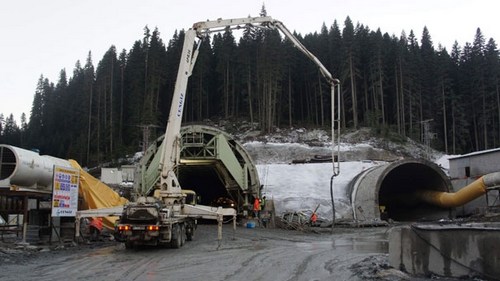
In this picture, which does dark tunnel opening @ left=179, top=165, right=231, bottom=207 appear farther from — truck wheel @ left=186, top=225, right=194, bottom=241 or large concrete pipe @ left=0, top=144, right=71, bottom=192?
large concrete pipe @ left=0, top=144, right=71, bottom=192

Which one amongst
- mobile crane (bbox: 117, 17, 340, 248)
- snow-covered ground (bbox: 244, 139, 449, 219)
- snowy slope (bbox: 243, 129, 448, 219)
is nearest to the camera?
mobile crane (bbox: 117, 17, 340, 248)

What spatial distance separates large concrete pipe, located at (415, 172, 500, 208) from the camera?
105ft

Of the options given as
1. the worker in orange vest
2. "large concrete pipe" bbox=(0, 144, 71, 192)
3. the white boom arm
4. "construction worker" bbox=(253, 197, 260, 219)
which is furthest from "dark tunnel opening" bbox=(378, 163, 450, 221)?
"large concrete pipe" bbox=(0, 144, 71, 192)

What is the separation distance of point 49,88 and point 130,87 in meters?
42.7

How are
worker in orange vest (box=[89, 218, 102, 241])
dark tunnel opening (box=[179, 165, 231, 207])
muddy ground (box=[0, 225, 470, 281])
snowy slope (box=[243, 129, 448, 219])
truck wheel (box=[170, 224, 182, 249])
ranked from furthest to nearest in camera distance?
1. dark tunnel opening (box=[179, 165, 231, 207])
2. snowy slope (box=[243, 129, 448, 219])
3. worker in orange vest (box=[89, 218, 102, 241])
4. truck wheel (box=[170, 224, 182, 249])
5. muddy ground (box=[0, 225, 470, 281])

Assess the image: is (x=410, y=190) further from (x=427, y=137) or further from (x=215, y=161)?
(x=427, y=137)

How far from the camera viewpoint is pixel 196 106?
85.1 meters

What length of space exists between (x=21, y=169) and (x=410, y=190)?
34678 millimetres

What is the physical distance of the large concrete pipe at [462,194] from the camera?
3203 centimetres

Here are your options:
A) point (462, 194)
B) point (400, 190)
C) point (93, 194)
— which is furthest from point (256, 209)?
point (400, 190)

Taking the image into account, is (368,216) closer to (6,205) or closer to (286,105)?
(6,205)

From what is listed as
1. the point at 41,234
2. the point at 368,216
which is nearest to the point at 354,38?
the point at 368,216

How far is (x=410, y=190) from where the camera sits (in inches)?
1702

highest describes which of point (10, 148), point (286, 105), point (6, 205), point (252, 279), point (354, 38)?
point (354, 38)
